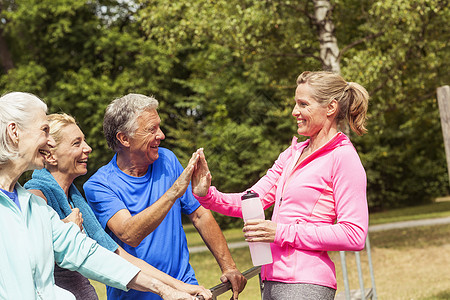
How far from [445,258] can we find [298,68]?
5.37 meters

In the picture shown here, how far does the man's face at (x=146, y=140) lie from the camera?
3.12 meters

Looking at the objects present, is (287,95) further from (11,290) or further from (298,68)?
(11,290)

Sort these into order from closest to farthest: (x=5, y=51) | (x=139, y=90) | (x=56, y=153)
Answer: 1. (x=56, y=153)
2. (x=139, y=90)
3. (x=5, y=51)

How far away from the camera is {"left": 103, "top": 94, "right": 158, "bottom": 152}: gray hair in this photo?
3.13m

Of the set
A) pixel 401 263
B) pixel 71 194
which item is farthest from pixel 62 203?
pixel 401 263

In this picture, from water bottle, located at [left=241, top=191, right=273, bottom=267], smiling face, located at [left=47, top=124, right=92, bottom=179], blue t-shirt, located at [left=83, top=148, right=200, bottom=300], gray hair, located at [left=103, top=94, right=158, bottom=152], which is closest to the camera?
water bottle, located at [left=241, top=191, right=273, bottom=267]

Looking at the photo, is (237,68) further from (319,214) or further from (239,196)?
(319,214)

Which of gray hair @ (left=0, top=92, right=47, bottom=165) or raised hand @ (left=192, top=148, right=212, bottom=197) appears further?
raised hand @ (left=192, top=148, right=212, bottom=197)

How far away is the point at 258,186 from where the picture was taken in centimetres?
292

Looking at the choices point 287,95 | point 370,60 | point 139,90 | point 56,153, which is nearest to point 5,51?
point 139,90

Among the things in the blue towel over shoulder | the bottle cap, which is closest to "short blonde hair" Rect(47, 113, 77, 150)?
the blue towel over shoulder

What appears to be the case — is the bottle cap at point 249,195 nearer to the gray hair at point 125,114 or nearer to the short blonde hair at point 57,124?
the gray hair at point 125,114

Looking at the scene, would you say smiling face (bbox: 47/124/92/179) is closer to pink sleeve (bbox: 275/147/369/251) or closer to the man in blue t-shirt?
the man in blue t-shirt

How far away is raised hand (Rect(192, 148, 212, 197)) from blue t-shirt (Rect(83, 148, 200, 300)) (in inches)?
15.3
